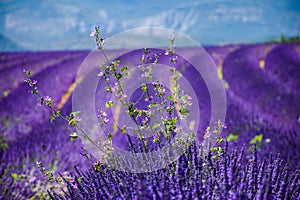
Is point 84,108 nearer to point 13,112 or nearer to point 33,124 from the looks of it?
point 33,124

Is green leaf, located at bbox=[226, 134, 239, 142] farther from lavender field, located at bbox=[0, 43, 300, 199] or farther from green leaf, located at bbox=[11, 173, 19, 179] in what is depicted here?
green leaf, located at bbox=[11, 173, 19, 179]

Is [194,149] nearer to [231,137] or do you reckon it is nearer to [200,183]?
[200,183]

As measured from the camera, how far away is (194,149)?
201 centimetres

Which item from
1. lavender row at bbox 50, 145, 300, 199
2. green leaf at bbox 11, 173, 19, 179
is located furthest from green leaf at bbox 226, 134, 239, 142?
green leaf at bbox 11, 173, 19, 179

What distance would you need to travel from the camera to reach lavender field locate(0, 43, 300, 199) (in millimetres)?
1736

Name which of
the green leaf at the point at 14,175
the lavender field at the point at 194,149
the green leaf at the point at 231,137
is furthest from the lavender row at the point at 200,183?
the green leaf at the point at 231,137

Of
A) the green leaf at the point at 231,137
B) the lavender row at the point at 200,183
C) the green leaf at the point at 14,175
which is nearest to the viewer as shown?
the lavender row at the point at 200,183

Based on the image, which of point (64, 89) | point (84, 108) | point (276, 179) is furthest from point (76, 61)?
point (276, 179)

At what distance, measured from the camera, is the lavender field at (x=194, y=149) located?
1736 mm

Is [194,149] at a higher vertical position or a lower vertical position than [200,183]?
higher

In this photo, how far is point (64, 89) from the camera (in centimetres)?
833

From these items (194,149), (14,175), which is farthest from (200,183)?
(14,175)

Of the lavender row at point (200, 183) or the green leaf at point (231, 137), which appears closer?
the lavender row at point (200, 183)

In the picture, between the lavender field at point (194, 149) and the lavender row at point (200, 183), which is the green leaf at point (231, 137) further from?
the lavender row at point (200, 183)
